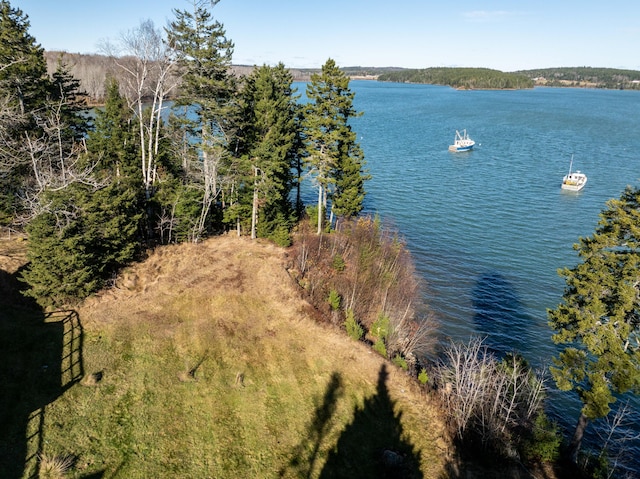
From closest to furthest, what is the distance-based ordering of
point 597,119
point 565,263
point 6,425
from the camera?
point 6,425, point 565,263, point 597,119

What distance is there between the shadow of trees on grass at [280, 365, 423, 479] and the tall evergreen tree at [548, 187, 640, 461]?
7626 mm

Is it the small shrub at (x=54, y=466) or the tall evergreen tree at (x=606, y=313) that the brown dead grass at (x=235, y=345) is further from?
the tall evergreen tree at (x=606, y=313)

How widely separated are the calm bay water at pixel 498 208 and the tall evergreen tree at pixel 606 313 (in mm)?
6591

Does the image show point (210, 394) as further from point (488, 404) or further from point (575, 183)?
point (575, 183)

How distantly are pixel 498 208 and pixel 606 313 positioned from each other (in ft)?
120

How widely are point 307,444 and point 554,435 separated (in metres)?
11.4

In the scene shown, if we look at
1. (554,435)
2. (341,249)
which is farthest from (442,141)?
(554,435)

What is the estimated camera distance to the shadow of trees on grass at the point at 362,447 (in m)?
17.4

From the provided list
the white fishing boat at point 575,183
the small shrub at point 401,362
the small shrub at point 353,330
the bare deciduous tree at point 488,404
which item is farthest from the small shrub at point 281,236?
the white fishing boat at point 575,183

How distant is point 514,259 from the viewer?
39.8m

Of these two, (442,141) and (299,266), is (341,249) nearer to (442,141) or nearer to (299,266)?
(299,266)

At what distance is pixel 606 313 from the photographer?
1814 cm

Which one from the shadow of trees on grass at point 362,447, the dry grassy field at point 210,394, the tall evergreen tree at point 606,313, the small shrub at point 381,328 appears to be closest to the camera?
the dry grassy field at point 210,394

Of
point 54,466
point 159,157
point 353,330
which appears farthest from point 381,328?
point 159,157
